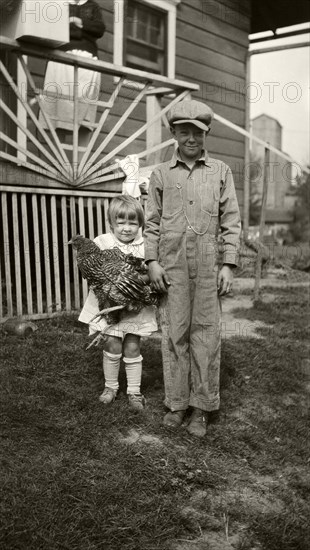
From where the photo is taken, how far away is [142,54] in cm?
958

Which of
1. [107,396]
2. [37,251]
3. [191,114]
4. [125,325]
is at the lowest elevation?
[107,396]

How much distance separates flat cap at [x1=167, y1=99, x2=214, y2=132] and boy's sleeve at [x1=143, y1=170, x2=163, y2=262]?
346 mm

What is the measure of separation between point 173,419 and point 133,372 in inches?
15.5

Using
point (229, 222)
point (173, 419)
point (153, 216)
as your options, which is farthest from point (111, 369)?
point (229, 222)

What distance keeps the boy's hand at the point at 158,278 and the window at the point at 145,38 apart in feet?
21.0

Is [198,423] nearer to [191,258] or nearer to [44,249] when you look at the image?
[191,258]

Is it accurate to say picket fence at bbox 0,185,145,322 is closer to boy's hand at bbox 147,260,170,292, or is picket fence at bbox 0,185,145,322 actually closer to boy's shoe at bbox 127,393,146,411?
boy's shoe at bbox 127,393,146,411

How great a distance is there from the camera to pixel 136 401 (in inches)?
150

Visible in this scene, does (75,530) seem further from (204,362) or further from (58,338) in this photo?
(58,338)

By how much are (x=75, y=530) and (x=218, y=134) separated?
9.41 metres

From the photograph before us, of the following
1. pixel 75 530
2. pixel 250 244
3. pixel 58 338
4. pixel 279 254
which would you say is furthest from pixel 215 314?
pixel 279 254

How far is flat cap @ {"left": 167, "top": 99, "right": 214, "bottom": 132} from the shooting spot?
137 inches

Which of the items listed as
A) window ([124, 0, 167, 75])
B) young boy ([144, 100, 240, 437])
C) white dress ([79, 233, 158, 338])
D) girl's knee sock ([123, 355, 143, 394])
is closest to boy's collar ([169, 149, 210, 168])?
young boy ([144, 100, 240, 437])

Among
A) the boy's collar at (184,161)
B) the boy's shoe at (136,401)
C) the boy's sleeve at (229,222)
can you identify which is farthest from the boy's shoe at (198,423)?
the boy's collar at (184,161)
